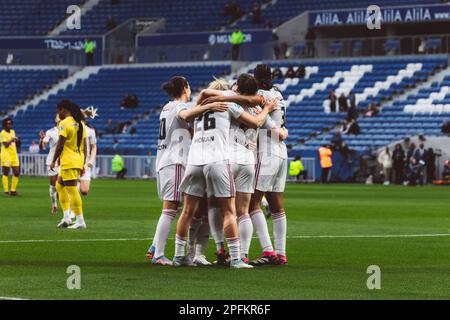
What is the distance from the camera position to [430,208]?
2992 centimetres

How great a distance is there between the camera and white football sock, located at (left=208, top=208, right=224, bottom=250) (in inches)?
592

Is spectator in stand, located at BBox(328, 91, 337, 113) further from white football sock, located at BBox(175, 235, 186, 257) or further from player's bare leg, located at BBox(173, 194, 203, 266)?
white football sock, located at BBox(175, 235, 186, 257)

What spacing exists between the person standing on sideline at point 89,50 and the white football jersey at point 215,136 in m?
52.2

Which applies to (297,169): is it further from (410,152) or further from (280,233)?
(280,233)

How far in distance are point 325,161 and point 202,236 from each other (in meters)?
34.5

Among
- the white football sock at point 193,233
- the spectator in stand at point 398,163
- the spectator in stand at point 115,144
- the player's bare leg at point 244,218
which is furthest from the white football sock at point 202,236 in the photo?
the spectator in stand at point 115,144

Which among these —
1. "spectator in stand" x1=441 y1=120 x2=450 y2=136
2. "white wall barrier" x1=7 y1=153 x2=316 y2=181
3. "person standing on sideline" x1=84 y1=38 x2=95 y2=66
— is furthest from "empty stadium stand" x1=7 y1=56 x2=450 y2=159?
"white wall barrier" x1=7 y1=153 x2=316 y2=181

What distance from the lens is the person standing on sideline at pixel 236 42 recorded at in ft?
199

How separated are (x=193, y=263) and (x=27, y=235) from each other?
5769mm

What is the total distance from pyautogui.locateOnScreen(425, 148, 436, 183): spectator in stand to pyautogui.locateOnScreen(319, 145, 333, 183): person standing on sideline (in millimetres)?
3902

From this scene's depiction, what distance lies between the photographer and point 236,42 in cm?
6097

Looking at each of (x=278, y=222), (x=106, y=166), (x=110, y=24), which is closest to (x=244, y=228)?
(x=278, y=222)

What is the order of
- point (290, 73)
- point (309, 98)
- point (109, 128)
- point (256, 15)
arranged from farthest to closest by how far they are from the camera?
1. point (256, 15)
2. point (109, 128)
3. point (290, 73)
4. point (309, 98)

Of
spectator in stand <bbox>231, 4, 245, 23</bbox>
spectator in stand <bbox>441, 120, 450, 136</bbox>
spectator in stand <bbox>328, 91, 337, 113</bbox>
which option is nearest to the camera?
spectator in stand <bbox>441, 120, 450, 136</bbox>
